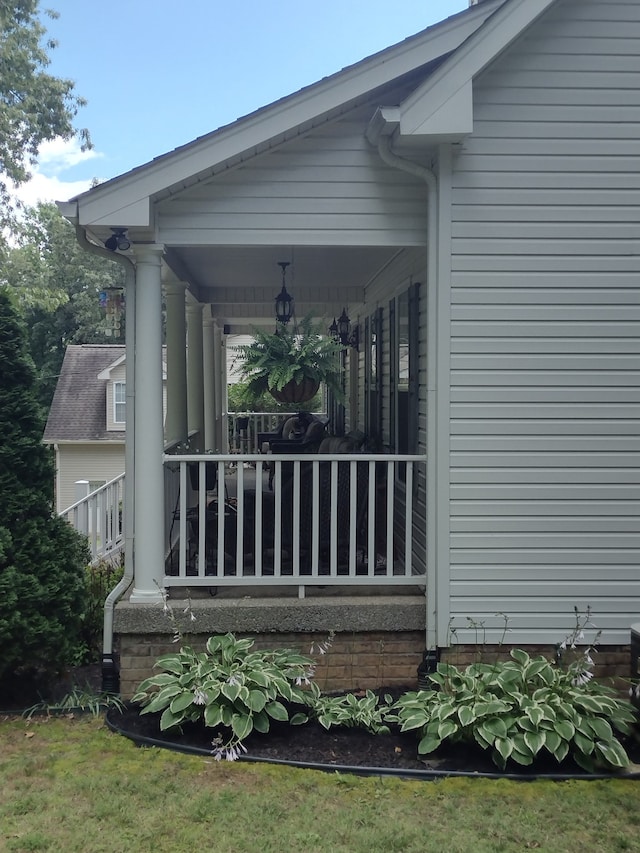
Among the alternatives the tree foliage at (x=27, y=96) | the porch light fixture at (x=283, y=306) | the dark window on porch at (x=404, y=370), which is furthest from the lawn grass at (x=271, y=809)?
the tree foliage at (x=27, y=96)

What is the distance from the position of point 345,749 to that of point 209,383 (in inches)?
282

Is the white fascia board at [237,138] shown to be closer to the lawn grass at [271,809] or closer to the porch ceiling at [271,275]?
the porch ceiling at [271,275]

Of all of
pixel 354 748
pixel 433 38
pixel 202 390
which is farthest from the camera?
pixel 202 390

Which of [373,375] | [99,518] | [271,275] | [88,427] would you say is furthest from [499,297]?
[88,427]

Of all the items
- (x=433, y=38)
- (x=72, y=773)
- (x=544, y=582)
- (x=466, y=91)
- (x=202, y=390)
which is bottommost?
(x=72, y=773)

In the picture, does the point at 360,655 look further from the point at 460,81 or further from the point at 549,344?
the point at 460,81

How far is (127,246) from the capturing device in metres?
4.92

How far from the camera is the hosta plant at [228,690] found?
4.31 m

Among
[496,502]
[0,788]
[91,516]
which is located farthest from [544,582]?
[91,516]

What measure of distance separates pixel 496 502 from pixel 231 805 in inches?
94.9

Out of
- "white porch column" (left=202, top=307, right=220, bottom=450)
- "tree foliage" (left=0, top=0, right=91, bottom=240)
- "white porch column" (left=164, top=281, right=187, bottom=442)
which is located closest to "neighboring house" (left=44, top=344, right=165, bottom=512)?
"tree foliage" (left=0, top=0, right=91, bottom=240)

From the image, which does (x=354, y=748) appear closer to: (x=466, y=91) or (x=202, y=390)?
(x=466, y=91)

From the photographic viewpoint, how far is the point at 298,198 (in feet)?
16.4

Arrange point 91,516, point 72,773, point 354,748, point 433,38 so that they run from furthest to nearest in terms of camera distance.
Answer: point 91,516 < point 433,38 < point 354,748 < point 72,773
